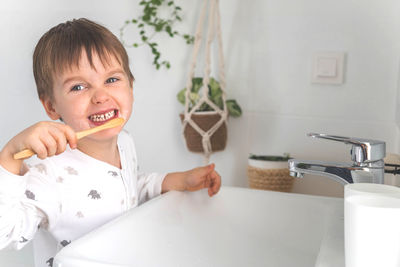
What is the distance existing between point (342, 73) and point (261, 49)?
0.23 meters

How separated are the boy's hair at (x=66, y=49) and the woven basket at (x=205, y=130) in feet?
1.40

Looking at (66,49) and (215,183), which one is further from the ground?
(66,49)

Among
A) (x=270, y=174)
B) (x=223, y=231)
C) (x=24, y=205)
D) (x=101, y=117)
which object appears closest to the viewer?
(x=24, y=205)

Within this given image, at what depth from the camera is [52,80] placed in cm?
99

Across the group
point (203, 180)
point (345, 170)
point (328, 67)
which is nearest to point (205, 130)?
point (203, 180)

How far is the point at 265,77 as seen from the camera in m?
1.43

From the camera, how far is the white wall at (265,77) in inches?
52.6

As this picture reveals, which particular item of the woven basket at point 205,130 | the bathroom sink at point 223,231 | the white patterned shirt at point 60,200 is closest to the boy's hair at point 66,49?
the white patterned shirt at point 60,200

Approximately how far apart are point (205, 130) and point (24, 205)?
0.63 metres

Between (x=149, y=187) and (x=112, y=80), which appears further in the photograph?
(x=149, y=187)

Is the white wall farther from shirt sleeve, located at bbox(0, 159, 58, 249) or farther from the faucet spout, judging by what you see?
shirt sleeve, located at bbox(0, 159, 58, 249)

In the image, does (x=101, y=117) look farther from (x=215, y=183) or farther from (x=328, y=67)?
(x=328, y=67)

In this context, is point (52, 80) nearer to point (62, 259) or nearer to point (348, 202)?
point (62, 259)

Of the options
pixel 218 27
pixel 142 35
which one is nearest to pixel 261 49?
pixel 218 27
